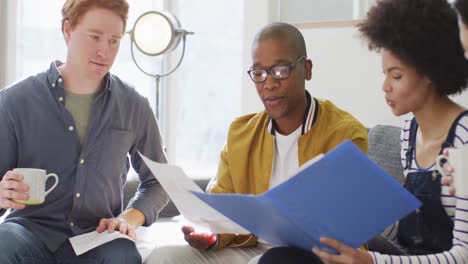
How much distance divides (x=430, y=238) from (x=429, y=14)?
550 millimetres

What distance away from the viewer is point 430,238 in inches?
56.9

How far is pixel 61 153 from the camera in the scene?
1745 millimetres

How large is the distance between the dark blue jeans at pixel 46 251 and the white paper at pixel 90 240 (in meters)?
0.04

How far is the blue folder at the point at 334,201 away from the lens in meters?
1.04

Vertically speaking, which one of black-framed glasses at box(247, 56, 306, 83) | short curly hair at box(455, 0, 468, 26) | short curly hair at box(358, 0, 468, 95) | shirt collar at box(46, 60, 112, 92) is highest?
short curly hair at box(455, 0, 468, 26)

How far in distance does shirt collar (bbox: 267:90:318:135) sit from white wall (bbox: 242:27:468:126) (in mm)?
761

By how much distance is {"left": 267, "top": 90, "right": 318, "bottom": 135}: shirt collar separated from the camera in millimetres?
1739

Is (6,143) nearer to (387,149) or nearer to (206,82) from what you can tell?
(387,149)

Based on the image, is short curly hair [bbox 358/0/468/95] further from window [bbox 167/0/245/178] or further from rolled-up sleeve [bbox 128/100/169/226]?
window [bbox 167/0/245/178]

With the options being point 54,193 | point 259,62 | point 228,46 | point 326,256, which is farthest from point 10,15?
point 326,256

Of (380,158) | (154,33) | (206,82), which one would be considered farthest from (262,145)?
(206,82)

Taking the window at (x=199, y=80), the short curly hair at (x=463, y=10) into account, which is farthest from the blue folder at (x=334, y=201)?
the window at (x=199, y=80)

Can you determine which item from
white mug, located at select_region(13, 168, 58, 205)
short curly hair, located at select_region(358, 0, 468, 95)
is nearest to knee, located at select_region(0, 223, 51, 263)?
white mug, located at select_region(13, 168, 58, 205)

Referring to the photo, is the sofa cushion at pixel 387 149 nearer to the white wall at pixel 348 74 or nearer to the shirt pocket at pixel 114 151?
the white wall at pixel 348 74
